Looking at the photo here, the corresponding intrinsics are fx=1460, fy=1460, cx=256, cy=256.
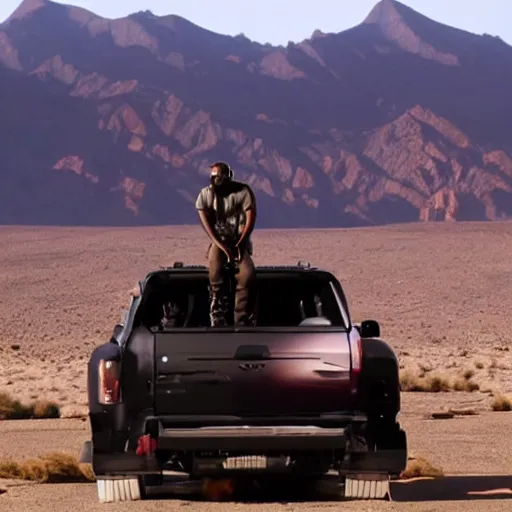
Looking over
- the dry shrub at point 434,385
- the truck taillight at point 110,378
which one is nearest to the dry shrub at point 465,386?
the dry shrub at point 434,385

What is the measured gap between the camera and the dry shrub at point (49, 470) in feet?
37.2

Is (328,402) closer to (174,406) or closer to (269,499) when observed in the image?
(174,406)

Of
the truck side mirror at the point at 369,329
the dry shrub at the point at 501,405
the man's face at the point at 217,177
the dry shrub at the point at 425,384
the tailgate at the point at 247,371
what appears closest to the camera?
the tailgate at the point at 247,371

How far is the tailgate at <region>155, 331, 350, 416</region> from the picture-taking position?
808 centimetres

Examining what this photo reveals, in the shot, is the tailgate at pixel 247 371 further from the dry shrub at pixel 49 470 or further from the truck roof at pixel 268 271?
the dry shrub at pixel 49 470

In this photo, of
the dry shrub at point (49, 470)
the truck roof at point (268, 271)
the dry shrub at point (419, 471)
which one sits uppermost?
the truck roof at point (268, 271)

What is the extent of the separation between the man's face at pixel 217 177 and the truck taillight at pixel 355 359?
82.6 inches

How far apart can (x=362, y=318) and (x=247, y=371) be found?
4103cm

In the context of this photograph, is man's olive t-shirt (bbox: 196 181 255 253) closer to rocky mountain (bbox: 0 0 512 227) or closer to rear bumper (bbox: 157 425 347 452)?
rear bumper (bbox: 157 425 347 452)

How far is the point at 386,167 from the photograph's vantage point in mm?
164125

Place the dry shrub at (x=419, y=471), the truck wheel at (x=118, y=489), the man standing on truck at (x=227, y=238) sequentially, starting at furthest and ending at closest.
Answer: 1. the dry shrub at (x=419, y=471)
2. the man standing on truck at (x=227, y=238)
3. the truck wheel at (x=118, y=489)

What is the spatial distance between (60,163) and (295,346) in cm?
14863

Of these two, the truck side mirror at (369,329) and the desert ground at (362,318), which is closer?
the truck side mirror at (369,329)

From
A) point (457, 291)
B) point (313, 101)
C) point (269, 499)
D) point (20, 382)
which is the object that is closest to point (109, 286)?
point (457, 291)
